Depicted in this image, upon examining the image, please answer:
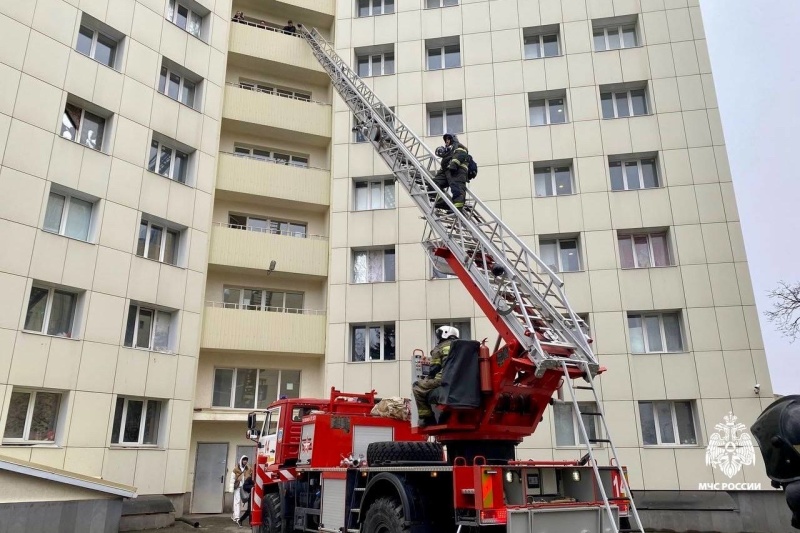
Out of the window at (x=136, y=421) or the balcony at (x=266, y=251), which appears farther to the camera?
the balcony at (x=266, y=251)

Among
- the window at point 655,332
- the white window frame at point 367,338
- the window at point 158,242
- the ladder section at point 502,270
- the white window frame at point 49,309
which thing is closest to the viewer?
the ladder section at point 502,270

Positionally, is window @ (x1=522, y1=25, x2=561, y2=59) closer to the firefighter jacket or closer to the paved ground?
the firefighter jacket

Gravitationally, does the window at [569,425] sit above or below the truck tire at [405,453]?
above

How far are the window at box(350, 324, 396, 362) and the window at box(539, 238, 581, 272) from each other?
6.03 metres

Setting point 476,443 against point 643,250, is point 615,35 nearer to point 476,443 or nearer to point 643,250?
point 643,250

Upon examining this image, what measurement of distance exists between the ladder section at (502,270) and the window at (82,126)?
971cm

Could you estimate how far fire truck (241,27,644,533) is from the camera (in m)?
7.10

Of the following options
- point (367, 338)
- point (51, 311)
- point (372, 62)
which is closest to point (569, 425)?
point (367, 338)

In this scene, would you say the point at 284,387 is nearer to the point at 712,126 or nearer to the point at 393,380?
the point at 393,380

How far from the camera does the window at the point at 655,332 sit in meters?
18.1

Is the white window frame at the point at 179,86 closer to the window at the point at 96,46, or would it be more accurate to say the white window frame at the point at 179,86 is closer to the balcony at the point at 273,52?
the window at the point at 96,46

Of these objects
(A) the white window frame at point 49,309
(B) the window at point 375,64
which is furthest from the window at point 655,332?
(A) the white window frame at point 49,309

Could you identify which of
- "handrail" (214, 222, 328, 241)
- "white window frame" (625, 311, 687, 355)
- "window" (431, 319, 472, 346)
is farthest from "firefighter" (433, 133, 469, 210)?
"handrail" (214, 222, 328, 241)

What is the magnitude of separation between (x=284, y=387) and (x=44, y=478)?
379 inches
